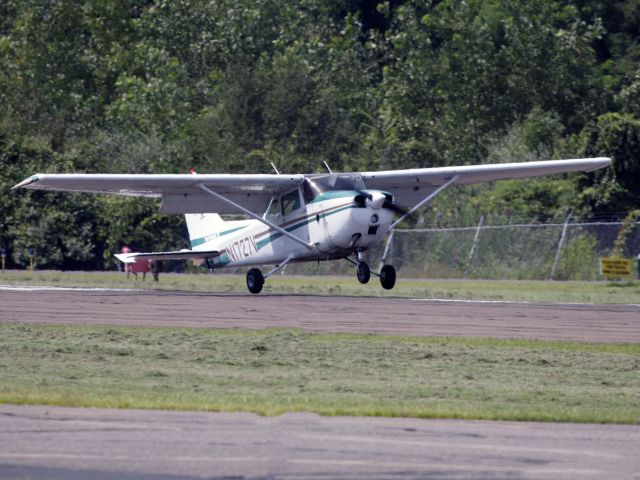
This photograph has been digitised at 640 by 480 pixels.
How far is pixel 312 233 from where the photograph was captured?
Answer: 27516 millimetres

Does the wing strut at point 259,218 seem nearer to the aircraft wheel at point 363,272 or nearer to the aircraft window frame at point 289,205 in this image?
the aircraft window frame at point 289,205

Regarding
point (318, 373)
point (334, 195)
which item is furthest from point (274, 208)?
point (318, 373)

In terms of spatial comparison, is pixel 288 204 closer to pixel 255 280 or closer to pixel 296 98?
pixel 255 280

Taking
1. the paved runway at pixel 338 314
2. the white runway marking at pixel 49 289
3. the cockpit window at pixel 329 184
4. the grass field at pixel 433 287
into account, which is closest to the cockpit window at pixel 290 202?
the cockpit window at pixel 329 184

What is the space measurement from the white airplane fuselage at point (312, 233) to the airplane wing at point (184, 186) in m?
0.67

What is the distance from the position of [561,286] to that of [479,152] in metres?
21.6

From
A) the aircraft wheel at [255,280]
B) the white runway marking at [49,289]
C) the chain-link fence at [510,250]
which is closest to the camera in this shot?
the white runway marking at [49,289]

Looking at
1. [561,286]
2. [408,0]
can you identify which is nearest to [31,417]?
[561,286]

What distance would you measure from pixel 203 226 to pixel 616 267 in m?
12.0

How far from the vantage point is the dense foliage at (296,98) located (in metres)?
45.9

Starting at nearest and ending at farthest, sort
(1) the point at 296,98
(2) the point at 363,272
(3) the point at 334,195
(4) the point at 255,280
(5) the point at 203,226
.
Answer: (2) the point at 363,272
(3) the point at 334,195
(4) the point at 255,280
(5) the point at 203,226
(1) the point at 296,98

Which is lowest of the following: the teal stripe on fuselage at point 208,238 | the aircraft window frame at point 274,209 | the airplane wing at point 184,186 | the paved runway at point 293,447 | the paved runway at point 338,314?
the paved runway at point 293,447

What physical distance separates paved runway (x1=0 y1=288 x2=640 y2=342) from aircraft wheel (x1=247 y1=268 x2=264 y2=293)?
1.46 metres

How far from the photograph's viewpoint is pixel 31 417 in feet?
32.3
